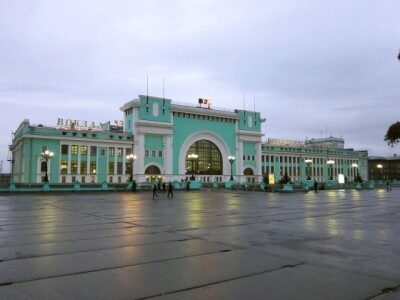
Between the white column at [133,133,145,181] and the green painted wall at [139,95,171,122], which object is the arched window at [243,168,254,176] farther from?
the white column at [133,133,145,181]

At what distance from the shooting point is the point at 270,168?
108m

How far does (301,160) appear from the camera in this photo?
114 m

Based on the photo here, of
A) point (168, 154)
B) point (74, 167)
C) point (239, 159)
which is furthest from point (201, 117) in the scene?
point (74, 167)

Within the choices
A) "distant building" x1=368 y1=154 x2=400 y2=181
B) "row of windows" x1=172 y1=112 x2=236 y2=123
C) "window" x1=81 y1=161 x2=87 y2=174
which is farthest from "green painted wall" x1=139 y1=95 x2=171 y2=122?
"distant building" x1=368 y1=154 x2=400 y2=181

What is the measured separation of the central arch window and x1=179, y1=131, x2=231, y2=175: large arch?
3.05ft

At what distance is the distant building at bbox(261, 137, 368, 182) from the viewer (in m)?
108

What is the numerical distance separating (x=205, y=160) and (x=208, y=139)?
17.2 feet

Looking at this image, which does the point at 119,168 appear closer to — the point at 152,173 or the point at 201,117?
the point at 152,173

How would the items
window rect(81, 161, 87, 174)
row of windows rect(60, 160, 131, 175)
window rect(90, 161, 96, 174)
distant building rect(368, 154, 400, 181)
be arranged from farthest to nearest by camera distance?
distant building rect(368, 154, 400, 181) < window rect(90, 161, 96, 174) < window rect(81, 161, 87, 174) < row of windows rect(60, 160, 131, 175)

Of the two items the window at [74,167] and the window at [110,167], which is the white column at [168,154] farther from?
the window at [74,167]

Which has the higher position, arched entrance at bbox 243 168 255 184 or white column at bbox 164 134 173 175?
white column at bbox 164 134 173 175

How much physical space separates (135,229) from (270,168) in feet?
321

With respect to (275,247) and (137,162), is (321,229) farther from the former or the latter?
(137,162)

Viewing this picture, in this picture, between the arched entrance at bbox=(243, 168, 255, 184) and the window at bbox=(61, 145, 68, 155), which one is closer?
the window at bbox=(61, 145, 68, 155)
